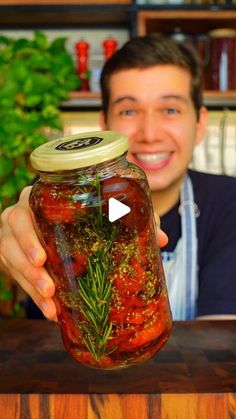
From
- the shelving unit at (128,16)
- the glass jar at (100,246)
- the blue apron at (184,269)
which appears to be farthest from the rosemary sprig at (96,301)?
the shelving unit at (128,16)

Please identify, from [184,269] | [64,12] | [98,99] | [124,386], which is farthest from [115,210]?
[64,12]

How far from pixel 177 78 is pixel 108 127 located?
203 mm

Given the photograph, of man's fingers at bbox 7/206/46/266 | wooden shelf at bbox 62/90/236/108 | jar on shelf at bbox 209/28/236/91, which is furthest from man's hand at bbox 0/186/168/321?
jar on shelf at bbox 209/28/236/91

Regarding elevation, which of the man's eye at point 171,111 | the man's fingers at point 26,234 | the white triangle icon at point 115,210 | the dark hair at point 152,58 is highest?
the white triangle icon at point 115,210

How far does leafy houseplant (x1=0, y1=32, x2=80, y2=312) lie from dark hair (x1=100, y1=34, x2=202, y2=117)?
0.95 m

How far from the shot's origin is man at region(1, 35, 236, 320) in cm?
117

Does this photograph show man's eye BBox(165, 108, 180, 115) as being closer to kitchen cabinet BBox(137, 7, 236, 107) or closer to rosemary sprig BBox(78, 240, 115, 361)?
rosemary sprig BBox(78, 240, 115, 361)

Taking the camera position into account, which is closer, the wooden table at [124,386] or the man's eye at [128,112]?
the wooden table at [124,386]

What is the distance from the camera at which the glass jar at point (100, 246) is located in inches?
18.8

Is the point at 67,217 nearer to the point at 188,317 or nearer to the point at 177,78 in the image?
the point at 188,317

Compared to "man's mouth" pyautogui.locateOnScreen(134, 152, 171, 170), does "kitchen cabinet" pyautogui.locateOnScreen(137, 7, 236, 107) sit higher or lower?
higher

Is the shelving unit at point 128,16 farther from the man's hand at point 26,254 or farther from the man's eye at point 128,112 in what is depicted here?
the man's hand at point 26,254

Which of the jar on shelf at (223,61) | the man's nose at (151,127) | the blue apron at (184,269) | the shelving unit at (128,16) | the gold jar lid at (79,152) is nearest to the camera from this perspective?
the gold jar lid at (79,152)

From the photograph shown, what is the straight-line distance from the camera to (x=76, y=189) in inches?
19.0
